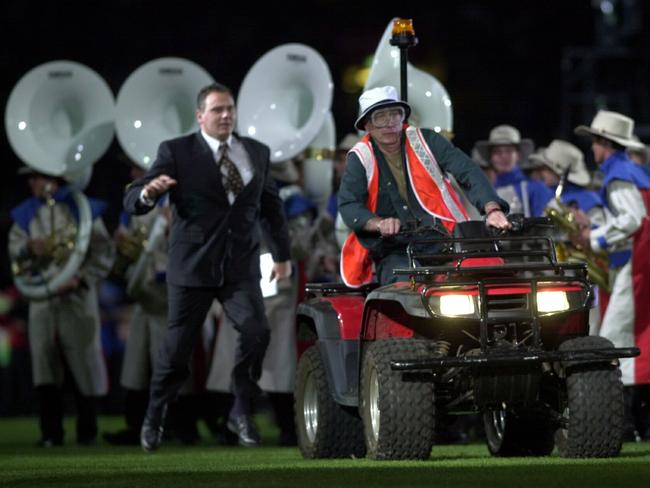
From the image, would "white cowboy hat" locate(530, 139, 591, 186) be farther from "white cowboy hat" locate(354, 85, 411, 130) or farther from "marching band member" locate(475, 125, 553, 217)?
"white cowboy hat" locate(354, 85, 411, 130)

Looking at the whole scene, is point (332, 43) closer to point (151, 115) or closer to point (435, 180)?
point (151, 115)

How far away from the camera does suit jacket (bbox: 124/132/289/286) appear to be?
11.5 m

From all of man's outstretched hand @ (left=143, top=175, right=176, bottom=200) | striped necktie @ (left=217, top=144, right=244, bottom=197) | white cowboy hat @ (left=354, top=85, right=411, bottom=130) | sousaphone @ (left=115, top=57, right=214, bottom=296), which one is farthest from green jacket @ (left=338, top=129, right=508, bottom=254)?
sousaphone @ (left=115, top=57, right=214, bottom=296)

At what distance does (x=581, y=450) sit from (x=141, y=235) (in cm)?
636

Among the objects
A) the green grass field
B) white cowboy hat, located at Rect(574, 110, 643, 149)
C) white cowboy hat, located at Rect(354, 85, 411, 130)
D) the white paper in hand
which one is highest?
white cowboy hat, located at Rect(574, 110, 643, 149)

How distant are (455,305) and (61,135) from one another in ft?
22.0

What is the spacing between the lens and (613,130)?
44.9 feet

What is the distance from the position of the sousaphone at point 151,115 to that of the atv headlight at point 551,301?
18.6 feet

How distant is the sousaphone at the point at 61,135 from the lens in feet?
47.7

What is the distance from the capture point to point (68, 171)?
14734 millimetres

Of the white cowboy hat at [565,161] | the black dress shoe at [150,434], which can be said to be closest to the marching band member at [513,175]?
the white cowboy hat at [565,161]

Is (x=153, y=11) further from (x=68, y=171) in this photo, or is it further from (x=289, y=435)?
(x=289, y=435)

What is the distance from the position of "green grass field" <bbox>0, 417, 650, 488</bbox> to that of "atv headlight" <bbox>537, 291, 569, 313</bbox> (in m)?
0.76

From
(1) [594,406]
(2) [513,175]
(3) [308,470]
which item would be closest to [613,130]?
(2) [513,175]
